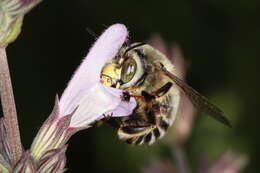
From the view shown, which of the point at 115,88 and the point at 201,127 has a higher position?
the point at 115,88

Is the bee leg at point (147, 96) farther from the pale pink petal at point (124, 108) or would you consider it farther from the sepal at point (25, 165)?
the sepal at point (25, 165)

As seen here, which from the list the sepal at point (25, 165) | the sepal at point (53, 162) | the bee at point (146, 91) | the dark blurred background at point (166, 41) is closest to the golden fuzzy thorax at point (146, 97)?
the bee at point (146, 91)

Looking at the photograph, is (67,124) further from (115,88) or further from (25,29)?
(25,29)

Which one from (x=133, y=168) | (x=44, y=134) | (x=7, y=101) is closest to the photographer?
(x=7, y=101)

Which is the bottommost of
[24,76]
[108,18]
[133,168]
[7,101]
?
[133,168]

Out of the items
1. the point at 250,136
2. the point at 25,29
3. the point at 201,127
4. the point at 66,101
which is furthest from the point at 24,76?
the point at 66,101

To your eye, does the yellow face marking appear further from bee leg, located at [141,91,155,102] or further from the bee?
bee leg, located at [141,91,155,102]
